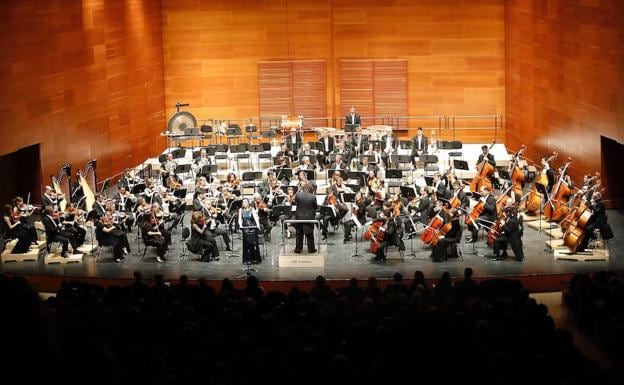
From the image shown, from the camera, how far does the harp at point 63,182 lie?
1688cm

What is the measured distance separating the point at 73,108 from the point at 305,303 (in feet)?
38.0

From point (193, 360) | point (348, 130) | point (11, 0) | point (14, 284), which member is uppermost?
point (11, 0)

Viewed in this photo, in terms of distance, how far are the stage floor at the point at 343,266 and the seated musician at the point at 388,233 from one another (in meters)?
0.21

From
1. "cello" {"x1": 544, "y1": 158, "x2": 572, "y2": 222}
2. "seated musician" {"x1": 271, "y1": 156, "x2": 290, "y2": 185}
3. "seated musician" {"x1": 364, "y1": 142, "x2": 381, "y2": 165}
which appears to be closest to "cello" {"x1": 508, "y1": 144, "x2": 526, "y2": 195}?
"cello" {"x1": 544, "y1": 158, "x2": 572, "y2": 222}

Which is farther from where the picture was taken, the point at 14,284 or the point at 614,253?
the point at 614,253

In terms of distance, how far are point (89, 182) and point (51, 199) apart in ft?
12.5

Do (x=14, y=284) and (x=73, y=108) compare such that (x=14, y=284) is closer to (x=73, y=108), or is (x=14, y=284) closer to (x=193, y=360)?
(x=193, y=360)

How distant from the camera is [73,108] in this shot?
19.3 meters

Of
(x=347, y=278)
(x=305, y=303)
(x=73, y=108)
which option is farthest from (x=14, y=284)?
(x=73, y=108)

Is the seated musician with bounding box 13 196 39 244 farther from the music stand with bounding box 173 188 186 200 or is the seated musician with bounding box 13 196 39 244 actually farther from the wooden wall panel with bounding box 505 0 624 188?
the wooden wall panel with bounding box 505 0 624 188

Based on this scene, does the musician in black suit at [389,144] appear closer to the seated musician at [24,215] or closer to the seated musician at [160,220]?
the seated musician at [160,220]

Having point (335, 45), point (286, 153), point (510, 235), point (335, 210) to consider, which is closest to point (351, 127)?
point (286, 153)

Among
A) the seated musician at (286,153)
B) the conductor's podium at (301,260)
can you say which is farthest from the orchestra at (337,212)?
the seated musician at (286,153)

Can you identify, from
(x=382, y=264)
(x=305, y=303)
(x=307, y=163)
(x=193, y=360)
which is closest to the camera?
(x=193, y=360)
